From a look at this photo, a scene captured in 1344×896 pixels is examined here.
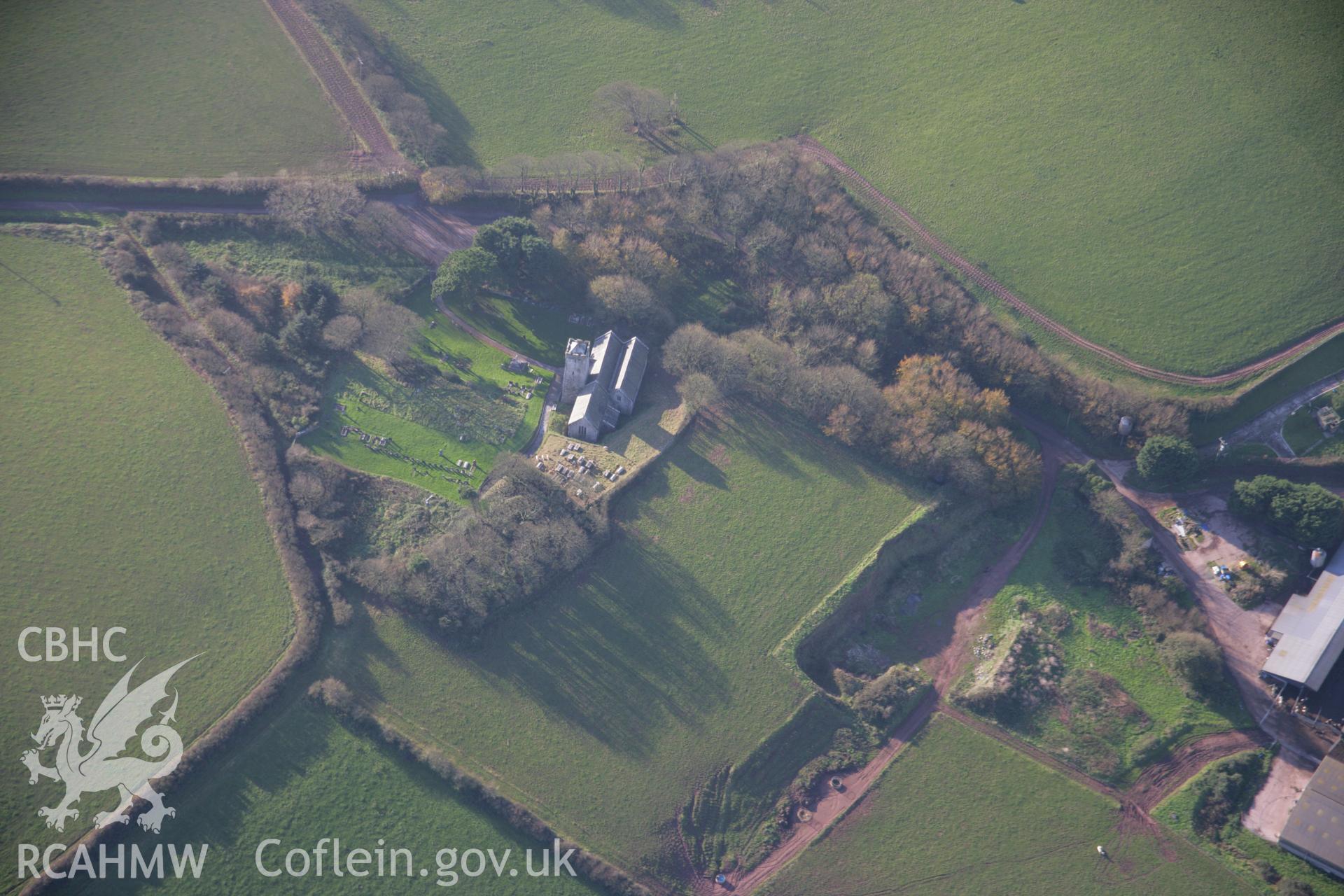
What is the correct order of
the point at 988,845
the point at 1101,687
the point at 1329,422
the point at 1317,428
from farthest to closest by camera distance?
the point at 1317,428 < the point at 1329,422 < the point at 1101,687 < the point at 988,845

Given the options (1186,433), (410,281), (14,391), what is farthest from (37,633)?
(1186,433)

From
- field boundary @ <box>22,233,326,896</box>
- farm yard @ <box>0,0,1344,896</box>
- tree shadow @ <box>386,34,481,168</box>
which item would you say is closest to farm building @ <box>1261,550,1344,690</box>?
farm yard @ <box>0,0,1344,896</box>

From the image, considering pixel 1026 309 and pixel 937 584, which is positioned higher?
pixel 1026 309

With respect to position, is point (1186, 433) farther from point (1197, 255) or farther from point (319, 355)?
point (319, 355)

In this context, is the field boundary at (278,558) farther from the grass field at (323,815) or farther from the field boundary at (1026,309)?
the field boundary at (1026,309)

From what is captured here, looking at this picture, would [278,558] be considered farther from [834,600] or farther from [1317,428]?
[1317,428]

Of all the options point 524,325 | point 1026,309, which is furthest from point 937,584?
point 524,325

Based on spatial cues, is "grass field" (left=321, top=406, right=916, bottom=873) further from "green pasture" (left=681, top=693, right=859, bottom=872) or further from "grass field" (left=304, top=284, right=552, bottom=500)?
"grass field" (left=304, top=284, right=552, bottom=500)

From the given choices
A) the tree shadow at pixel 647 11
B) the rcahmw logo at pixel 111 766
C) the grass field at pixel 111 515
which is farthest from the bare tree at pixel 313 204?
the rcahmw logo at pixel 111 766
